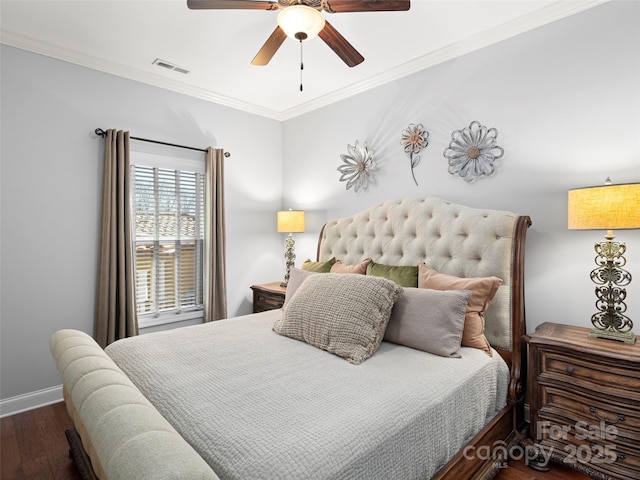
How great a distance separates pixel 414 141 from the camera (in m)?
3.03

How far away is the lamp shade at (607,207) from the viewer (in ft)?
5.68

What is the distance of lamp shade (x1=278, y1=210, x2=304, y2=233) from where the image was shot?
3793mm

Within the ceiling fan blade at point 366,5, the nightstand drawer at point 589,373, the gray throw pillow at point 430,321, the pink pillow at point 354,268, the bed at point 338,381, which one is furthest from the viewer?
the pink pillow at point 354,268

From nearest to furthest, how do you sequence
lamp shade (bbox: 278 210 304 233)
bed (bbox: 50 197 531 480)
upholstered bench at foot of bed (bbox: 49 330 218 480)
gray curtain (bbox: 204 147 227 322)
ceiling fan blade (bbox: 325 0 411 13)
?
upholstered bench at foot of bed (bbox: 49 330 218 480) < bed (bbox: 50 197 531 480) < ceiling fan blade (bbox: 325 0 411 13) < gray curtain (bbox: 204 147 227 322) < lamp shade (bbox: 278 210 304 233)

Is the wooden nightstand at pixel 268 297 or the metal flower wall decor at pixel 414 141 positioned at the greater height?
the metal flower wall decor at pixel 414 141

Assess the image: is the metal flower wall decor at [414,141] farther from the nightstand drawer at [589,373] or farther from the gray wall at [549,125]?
the nightstand drawer at [589,373]

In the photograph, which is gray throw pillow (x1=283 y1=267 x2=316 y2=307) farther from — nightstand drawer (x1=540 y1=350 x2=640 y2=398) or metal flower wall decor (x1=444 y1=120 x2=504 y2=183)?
nightstand drawer (x1=540 y1=350 x2=640 y2=398)

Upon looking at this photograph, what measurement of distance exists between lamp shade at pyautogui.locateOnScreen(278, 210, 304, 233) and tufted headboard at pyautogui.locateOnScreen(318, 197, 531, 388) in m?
0.60

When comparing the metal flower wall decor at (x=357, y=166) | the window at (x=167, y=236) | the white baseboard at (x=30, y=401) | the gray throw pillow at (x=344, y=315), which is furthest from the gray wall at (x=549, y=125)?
the white baseboard at (x=30, y=401)

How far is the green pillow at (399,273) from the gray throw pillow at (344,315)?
428 mm

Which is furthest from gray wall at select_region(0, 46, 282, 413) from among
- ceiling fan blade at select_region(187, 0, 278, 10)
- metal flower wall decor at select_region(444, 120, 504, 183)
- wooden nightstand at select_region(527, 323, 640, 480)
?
wooden nightstand at select_region(527, 323, 640, 480)

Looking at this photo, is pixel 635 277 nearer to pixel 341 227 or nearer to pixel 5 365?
pixel 341 227

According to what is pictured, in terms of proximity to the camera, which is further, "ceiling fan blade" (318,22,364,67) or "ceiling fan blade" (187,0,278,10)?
"ceiling fan blade" (318,22,364,67)

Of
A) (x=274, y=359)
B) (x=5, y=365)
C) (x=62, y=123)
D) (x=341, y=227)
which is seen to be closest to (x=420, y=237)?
(x=341, y=227)
